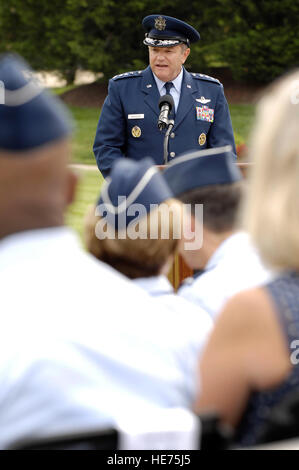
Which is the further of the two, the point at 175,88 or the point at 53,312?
the point at 175,88

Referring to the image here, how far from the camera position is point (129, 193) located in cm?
214

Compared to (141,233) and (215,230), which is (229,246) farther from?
(141,233)

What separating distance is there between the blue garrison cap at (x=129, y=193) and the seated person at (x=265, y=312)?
0.43 m

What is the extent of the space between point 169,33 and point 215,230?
3160 mm

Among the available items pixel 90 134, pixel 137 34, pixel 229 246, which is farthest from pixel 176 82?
pixel 137 34

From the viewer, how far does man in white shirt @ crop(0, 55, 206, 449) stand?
4.31 feet

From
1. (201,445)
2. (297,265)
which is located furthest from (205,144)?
(201,445)

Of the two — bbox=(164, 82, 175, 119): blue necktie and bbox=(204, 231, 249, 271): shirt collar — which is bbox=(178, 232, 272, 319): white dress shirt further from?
bbox=(164, 82, 175, 119): blue necktie

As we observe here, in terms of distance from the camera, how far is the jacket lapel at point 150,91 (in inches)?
200

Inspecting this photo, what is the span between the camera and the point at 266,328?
1.55 meters

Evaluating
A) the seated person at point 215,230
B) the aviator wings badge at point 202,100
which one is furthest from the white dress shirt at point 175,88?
the seated person at point 215,230

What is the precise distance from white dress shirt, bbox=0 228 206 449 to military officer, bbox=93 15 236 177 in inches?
141

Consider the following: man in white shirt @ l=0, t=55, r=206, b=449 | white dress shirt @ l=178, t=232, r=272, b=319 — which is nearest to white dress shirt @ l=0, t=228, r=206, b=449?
man in white shirt @ l=0, t=55, r=206, b=449

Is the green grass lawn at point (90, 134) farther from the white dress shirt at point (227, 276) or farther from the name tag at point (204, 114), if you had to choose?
the white dress shirt at point (227, 276)
